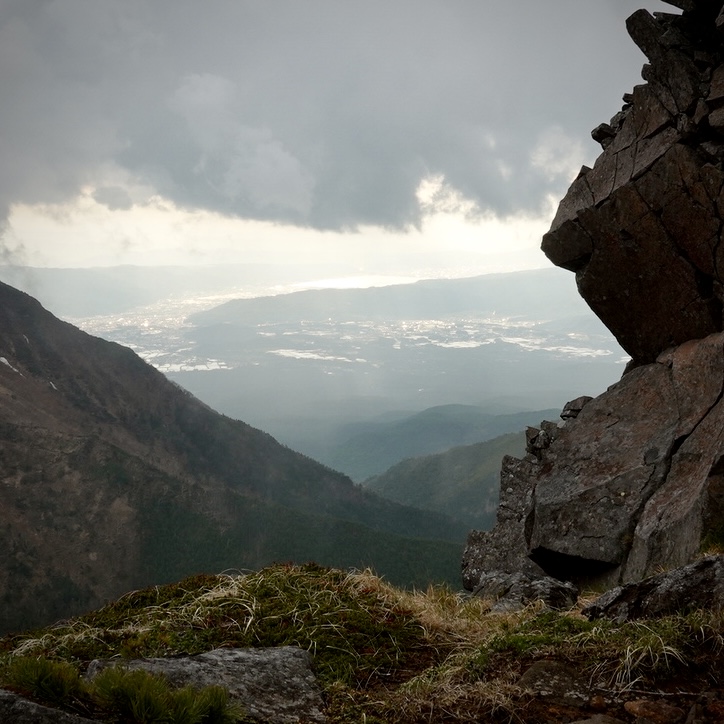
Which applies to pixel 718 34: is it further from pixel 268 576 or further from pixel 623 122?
pixel 268 576

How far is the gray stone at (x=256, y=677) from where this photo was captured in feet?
21.2

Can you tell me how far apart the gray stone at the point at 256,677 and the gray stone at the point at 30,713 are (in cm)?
151

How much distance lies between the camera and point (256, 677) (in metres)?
7.00

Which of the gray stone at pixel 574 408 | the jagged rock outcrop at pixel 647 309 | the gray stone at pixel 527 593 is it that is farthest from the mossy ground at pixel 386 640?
the gray stone at pixel 574 408

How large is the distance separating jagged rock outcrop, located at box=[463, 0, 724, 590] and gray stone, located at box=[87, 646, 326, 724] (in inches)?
403

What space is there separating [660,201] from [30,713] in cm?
1920

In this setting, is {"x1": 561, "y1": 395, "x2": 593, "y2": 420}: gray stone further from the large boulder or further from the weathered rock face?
the weathered rock face

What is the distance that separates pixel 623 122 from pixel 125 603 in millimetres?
19586

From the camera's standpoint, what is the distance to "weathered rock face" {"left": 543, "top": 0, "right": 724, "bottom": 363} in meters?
18.2

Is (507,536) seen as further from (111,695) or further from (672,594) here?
(111,695)

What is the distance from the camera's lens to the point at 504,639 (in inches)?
304

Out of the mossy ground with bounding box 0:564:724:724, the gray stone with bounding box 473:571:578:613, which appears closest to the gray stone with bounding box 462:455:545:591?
the gray stone with bounding box 473:571:578:613

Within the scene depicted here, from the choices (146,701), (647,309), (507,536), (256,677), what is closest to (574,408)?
(647,309)

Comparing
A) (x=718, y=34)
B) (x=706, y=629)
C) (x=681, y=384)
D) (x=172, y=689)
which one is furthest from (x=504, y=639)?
(x=718, y=34)
